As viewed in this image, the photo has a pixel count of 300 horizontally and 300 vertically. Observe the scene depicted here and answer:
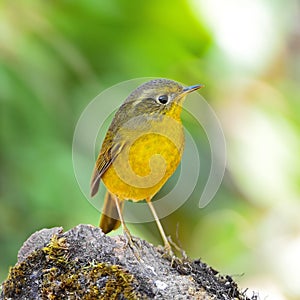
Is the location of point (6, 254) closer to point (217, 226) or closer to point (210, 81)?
point (217, 226)

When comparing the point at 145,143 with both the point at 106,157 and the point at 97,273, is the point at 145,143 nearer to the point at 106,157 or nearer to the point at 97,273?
the point at 106,157

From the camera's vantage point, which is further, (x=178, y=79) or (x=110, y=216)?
(x=178, y=79)

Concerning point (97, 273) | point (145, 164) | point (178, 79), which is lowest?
point (97, 273)

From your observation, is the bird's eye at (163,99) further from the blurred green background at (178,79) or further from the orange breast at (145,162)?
the blurred green background at (178,79)

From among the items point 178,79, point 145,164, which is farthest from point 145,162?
point 178,79

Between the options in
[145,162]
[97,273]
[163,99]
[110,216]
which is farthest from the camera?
[110,216]

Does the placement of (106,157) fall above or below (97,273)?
above

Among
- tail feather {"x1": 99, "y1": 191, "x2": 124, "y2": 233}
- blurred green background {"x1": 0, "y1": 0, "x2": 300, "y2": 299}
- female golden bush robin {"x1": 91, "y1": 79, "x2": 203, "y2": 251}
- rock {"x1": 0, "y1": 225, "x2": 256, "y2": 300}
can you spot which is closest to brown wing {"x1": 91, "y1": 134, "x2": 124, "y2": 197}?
female golden bush robin {"x1": 91, "y1": 79, "x2": 203, "y2": 251}

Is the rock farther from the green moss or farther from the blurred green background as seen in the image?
the blurred green background
